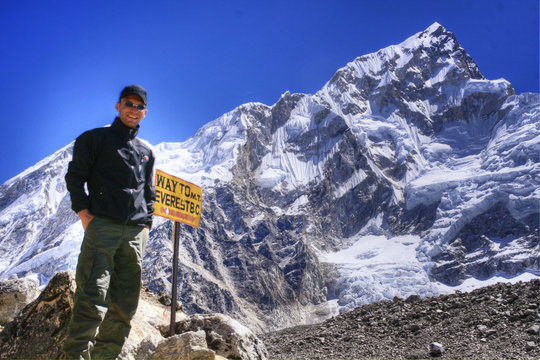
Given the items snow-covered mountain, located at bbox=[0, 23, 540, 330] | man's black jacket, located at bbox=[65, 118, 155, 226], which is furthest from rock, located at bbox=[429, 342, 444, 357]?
snow-covered mountain, located at bbox=[0, 23, 540, 330]

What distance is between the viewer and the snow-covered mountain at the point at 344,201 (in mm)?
123625

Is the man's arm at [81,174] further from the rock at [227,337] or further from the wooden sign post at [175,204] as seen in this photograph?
the rock at [227,337]

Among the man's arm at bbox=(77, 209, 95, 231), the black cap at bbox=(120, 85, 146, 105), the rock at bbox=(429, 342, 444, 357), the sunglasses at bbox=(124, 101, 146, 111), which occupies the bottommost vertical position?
the rock at bbox=(429, 342, 444, 357)

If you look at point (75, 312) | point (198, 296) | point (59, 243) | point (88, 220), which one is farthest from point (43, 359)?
point (59, 243)

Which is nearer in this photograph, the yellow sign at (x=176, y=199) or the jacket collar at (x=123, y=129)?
the jacket collar at (x=123, y=129)

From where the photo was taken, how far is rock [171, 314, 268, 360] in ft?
18.8

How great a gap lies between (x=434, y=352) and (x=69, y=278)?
19.6ft

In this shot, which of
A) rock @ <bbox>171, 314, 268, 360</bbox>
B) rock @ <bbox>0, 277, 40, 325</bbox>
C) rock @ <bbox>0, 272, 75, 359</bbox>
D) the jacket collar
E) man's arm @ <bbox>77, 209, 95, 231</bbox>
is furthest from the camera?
rock @ <bbox>0, 277, 40, 325</bbox>

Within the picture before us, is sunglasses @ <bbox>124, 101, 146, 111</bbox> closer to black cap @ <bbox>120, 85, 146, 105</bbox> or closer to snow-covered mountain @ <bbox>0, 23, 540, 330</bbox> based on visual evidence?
black cap @ <bbox>120, 85, 146, 105</bbox>

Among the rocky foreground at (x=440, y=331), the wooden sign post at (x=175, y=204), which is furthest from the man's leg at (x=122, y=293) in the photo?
the rocky foreground at (x=440, y=331)

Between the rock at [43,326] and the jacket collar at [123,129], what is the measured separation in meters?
1.85

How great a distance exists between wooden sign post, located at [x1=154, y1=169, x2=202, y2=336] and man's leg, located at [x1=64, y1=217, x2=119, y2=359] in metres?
2.05

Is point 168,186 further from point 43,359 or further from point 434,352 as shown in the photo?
point 434,352

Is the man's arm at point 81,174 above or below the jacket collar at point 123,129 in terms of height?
below
